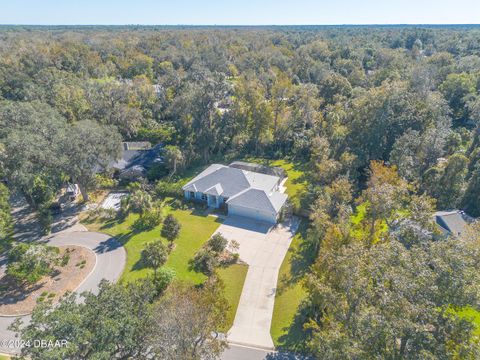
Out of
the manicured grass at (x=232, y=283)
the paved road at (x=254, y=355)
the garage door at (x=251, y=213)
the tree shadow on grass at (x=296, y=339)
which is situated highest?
the garage door at (x=251, y=213)

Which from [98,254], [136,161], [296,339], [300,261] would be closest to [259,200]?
[300,261]

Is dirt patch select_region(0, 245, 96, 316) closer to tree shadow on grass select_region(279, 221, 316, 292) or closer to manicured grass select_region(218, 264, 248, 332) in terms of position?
manicured grass select_region(218, 264, 248, 332)

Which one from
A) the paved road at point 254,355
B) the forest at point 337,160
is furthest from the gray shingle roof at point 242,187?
the paved road at point 254,355

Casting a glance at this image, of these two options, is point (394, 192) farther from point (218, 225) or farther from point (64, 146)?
point (64, 146)

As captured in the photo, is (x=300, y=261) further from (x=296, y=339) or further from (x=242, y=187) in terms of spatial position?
(x=242, y=187)

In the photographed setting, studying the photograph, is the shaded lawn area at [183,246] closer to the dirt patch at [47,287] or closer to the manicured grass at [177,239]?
the manicured grass at [177,239]

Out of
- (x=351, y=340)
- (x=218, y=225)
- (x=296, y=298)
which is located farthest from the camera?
(x=218, y=225)

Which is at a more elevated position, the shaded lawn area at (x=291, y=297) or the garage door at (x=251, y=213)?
the garage door at (x=251, y=213)

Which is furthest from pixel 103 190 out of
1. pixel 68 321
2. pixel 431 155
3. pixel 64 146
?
pixel 431 155
